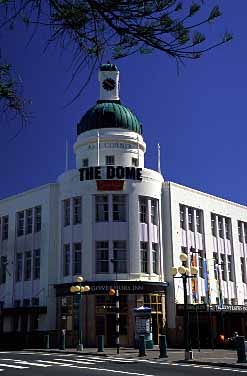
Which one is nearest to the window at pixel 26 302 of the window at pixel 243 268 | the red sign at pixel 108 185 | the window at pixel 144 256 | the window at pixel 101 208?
the window at pixel 101 208

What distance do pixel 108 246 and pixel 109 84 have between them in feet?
50.7

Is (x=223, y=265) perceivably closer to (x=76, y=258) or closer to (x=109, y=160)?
(x=76, y=258)

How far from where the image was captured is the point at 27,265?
4303 centimetres

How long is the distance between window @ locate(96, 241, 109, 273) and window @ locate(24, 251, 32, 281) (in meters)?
7.03

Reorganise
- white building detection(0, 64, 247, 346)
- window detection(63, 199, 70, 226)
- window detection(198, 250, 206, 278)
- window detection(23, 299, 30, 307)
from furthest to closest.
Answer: window detection(198, 250, 206, 278), window detection(23, 299, 30, 307), window detection(63, 199, 70, 226), white building detection(0, 64, 247, 346)

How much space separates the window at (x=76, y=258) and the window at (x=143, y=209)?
528cm

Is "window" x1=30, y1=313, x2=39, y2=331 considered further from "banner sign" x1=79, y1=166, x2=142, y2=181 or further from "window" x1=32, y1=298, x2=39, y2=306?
"banner sign" x1=79, y1=166, x2=142, y2=181

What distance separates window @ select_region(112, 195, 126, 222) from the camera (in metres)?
39.3

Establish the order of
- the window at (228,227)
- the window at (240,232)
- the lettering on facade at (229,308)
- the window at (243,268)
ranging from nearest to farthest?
the lettering on facade at (229,308)
the window at (228,227)
the window at (243,268)
the window at (240,232)

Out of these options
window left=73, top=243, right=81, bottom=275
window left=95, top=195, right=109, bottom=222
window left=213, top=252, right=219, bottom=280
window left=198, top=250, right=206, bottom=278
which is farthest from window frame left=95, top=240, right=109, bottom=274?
window left=213, top=252, right=219, bottom=280

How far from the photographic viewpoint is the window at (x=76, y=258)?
38.9m

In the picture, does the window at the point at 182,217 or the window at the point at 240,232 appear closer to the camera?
the window at the point at 182,217

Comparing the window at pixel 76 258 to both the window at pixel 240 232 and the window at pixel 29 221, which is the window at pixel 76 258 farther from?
the window at pixel 240 232

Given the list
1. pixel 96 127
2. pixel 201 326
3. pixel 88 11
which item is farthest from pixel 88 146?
pixel 88 11
